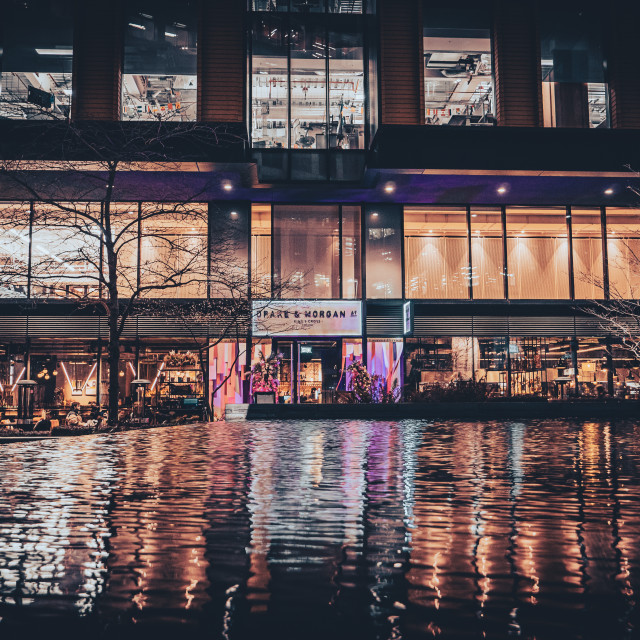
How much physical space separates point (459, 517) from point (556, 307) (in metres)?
25.9

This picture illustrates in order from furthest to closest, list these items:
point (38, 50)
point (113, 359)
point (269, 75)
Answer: point (269, 75), point (38, 50), point (113, 359)

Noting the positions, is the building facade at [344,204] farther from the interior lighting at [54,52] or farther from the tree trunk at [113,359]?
the tree trunk at [113,359]

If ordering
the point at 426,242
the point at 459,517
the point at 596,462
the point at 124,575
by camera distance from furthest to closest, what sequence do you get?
1. the point at 426,242
2. the point at 596,462
3. the point at 459,517
4. the point at 124,575

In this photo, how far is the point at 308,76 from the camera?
30.0 m

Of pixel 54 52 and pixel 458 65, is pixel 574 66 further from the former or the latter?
pixel 54 52

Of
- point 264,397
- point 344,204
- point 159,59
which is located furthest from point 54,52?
point 264,397

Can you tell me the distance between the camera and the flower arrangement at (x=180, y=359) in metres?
28.8

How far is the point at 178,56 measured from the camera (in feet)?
96.8

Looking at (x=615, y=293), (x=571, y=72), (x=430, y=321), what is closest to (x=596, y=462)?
(x=430, y=321)

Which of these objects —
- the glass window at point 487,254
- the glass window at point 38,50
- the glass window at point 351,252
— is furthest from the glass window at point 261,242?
the glass window at point 487,254

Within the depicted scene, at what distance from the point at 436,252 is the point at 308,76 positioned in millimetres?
9132

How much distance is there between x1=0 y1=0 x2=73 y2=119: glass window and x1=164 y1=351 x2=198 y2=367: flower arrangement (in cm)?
1059

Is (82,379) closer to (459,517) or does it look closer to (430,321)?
(430,321)

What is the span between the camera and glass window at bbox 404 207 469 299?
99.7 ft
